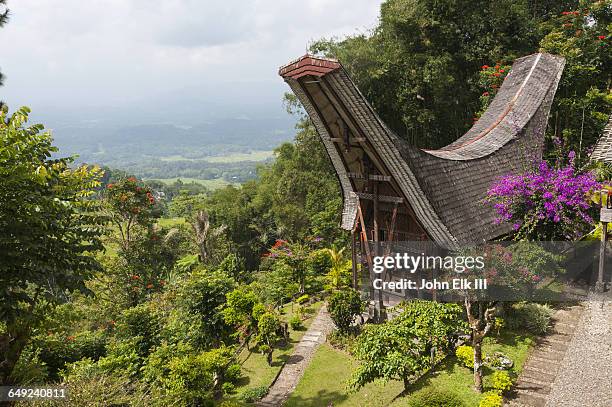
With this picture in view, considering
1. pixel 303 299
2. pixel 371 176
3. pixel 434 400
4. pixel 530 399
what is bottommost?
pixel 303 299

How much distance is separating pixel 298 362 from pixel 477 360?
5.73 meters

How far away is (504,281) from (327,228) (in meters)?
14.2

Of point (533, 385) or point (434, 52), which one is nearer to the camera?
point (533, 385)

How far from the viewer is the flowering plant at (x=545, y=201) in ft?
39.5

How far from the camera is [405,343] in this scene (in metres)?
9.74

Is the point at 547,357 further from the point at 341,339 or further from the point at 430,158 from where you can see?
the point at 430,158

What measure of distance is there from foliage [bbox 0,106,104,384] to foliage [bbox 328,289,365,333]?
315 inches

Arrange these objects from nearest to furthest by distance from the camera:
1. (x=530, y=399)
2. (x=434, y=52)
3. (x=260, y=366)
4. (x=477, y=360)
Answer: (x=530, y=399) → (x=477, y=360) → (x=260, y=366) → (x=434, y=52)

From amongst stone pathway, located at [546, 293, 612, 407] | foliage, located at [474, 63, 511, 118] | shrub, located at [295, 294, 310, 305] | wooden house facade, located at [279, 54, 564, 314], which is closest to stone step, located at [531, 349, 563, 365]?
stone pathway, located at [546, 293, 612, 407]

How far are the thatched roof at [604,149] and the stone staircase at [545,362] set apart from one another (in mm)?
4799

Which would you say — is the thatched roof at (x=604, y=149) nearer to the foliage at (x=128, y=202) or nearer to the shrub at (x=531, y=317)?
the shrub at (x=531, y=317)

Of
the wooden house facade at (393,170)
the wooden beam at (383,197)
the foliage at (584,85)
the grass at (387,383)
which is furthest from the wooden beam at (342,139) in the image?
the foliage at (584,85)

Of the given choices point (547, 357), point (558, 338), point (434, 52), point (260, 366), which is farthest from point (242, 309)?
point (434, 52)

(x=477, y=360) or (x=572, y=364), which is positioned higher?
(x=477, y=360)
